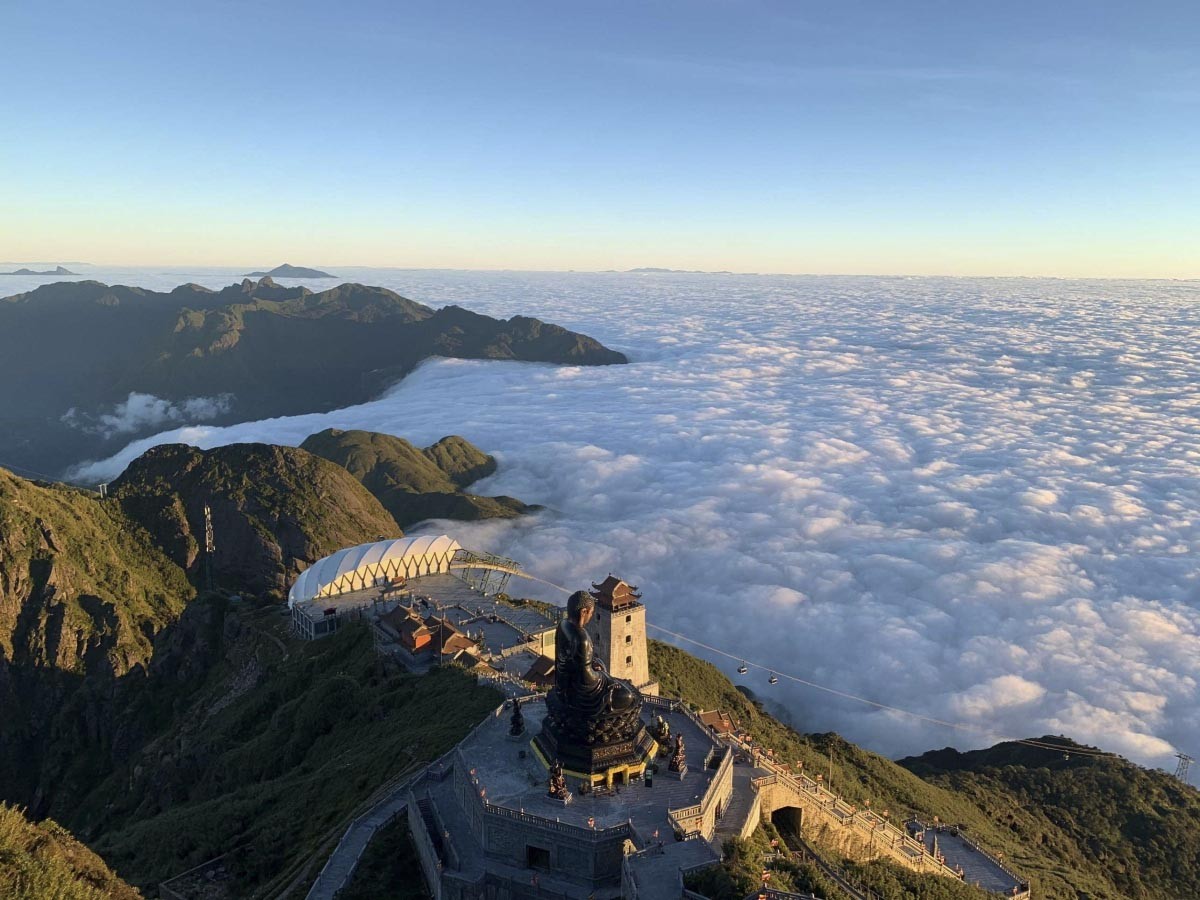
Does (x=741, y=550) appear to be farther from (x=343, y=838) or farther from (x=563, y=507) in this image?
(x=343, y=838)

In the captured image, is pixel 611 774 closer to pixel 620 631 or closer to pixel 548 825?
pixel 548 825

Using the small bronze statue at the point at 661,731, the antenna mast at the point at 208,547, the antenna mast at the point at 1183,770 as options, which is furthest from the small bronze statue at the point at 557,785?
the antenna mast at the point at 208,547

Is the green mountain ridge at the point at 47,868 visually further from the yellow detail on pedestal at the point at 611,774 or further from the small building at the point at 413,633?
the small building at the point at 413,633

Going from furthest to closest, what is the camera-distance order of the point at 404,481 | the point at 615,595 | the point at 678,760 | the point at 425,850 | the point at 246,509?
the point at 404,481 → the point at 246,509 → the point at 615,595 → the point at 678,760 → the point at 425,850

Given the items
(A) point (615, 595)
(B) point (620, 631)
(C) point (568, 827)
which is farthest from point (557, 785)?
(B) point (620, 631)

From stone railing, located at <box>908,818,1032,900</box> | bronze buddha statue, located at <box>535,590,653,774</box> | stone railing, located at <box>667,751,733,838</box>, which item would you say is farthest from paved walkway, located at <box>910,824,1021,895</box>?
bronze buddha statue, located at <box>535,590,653,774</box>

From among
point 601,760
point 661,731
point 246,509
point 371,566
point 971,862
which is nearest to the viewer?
point 601,760

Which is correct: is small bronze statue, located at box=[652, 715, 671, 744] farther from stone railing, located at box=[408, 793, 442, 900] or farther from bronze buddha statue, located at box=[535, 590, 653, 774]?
stone railing, located at box=[408, 793, 442, 900]
